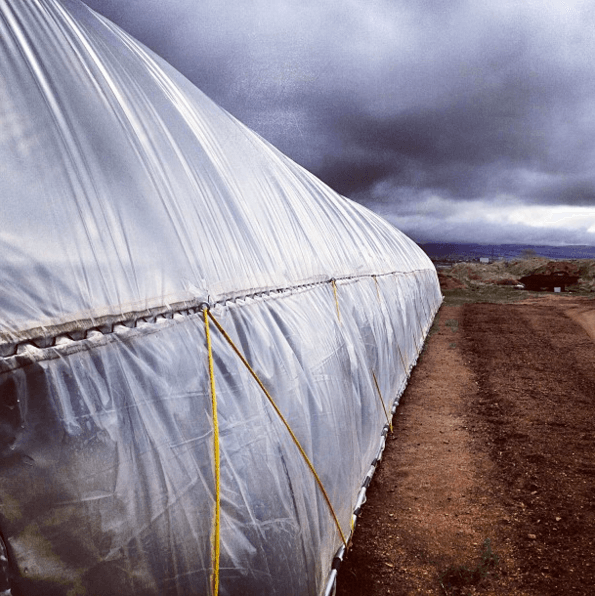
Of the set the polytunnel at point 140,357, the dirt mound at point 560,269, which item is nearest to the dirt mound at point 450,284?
the dirt mound at point 560,269

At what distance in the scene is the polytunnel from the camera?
170cm

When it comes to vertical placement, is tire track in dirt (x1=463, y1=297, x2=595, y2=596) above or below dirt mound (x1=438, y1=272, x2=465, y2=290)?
below

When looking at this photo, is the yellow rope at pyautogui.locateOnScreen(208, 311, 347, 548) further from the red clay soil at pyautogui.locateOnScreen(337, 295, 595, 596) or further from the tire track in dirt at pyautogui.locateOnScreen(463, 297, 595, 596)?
the tire track in dirt at pyautogui.locateOnScreen(463, 297, 595, 596)

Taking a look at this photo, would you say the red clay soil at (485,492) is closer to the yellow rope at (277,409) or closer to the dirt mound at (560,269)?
the yellow rope at (277,409)

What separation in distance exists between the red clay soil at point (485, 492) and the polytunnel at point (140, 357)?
0.77 metres

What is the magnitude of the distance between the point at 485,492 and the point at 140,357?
14.6ft

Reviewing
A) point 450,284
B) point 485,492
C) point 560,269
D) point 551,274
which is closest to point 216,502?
point 485,492

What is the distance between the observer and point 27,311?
1.71 m

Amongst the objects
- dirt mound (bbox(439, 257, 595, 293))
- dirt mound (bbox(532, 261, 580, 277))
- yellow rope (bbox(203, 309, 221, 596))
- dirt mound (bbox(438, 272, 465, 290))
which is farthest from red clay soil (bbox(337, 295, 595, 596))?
dirt mound (bbox(532, 261, 580, 277))

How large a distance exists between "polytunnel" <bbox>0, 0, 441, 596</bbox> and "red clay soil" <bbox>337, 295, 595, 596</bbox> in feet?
2.54

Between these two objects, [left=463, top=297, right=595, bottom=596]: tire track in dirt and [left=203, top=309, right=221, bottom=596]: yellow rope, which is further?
[left=463, top=297, right=595, bottom=596]: tire track in dirt

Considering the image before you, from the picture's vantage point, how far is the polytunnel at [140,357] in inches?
66.9

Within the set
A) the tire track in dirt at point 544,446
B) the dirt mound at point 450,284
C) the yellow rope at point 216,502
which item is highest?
the yellow rope at point 216,502

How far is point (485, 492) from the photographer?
4.93 m
